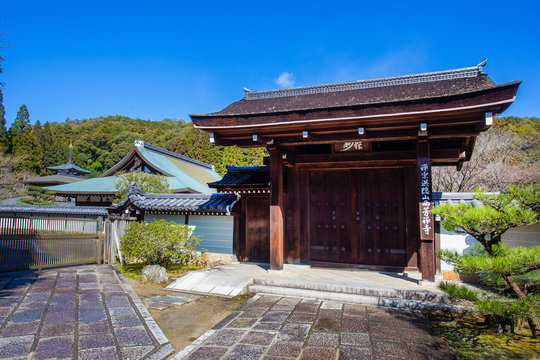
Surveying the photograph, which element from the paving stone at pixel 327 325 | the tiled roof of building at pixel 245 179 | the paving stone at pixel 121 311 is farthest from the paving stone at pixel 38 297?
the tiled roof of building at pixel 245 179

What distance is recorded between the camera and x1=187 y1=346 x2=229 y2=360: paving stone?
3.56 metres

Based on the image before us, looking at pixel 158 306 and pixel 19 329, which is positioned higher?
pixel 19 329

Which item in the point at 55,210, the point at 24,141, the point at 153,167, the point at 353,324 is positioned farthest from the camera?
the point at 24,141

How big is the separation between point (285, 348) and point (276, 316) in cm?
125

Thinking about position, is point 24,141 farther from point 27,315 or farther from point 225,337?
point 225,337

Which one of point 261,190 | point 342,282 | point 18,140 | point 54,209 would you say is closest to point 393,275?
point 342,282

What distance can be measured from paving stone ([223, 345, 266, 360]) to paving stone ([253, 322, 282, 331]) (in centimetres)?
63

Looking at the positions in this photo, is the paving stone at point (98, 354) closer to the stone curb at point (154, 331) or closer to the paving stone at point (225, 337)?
the stone curb at point (154, 331)

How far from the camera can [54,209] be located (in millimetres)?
17656

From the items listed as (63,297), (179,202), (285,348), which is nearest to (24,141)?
(179,202)

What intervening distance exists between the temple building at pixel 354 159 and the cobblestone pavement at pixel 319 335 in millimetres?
2099

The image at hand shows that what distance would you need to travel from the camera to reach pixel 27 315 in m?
4.54

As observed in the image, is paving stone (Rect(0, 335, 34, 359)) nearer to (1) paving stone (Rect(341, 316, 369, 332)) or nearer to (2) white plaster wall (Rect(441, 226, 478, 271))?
(1) paving stone (Rect(341, 316, 369, 332))

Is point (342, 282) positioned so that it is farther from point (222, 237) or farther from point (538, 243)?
point (222, 237)
